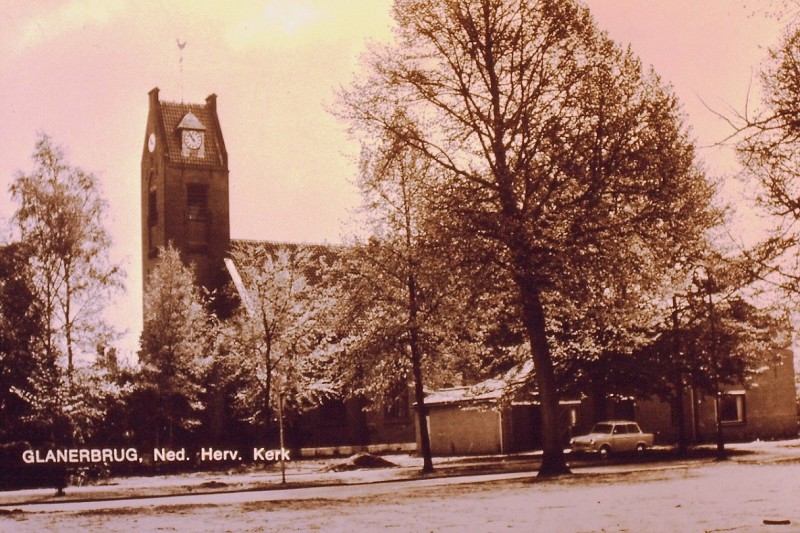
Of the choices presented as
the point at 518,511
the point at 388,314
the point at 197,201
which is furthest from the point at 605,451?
the point at 197,201

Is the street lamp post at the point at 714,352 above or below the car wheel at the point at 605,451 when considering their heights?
above

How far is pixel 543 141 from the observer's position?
24078mm

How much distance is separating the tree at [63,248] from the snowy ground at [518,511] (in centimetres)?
1232

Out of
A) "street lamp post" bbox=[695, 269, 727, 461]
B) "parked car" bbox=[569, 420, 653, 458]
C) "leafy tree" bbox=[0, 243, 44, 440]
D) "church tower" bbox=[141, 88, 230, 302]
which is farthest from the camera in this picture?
"church tower" bbox=[141, 88, 230, 302]

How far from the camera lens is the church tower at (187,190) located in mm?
61875

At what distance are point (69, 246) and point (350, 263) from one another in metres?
9.81

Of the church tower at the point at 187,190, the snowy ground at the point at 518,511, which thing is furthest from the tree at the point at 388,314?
the church tower at the point at 187,190

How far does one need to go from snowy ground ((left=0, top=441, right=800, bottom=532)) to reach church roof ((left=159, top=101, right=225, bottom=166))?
149 ft

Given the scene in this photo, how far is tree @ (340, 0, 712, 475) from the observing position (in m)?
23.5

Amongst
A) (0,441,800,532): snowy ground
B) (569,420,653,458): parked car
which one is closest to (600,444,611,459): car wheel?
(569,420,653,458): parked car

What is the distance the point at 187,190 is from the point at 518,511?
51816 millimetres

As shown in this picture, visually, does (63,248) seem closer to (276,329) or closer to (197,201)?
(276,329)

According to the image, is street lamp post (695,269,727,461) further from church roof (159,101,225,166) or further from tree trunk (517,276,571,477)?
church roof (159,101,225,166)

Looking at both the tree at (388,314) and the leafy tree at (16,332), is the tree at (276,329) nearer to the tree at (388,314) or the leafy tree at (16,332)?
the tree at (388,314)
